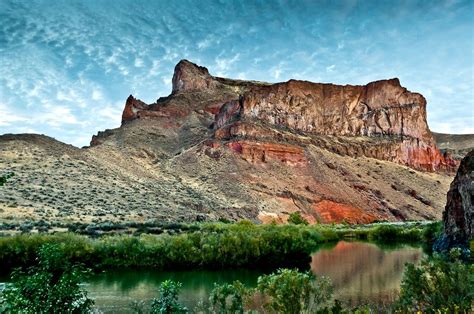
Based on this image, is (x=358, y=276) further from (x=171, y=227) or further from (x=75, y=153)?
(x=75, y=153)

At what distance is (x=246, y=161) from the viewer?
85750 mm

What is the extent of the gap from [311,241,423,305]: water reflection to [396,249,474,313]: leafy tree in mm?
9665

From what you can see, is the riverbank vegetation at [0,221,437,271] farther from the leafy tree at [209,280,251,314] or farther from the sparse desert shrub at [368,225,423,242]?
the sparse desert shrub at [368,225,423,242]

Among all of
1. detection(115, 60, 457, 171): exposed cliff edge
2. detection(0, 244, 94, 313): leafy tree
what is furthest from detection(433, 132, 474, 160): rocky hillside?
detection(0, 244, 94, 313): leafy tree

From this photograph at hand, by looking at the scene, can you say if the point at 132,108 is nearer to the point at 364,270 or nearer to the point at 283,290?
the point at 364,270

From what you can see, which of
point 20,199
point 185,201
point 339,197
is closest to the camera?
point 20,199

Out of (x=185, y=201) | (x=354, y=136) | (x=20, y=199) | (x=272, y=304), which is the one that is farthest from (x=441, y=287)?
(x=354, y=136)

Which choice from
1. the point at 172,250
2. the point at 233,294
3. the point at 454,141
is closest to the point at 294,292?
the point at 233,294

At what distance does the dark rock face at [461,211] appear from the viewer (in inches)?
1401

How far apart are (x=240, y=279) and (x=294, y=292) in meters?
19.0

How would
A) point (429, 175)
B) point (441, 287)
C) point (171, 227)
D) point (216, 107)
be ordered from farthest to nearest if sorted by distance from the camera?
1. point (216, 107)
2. point (429, 175)
3. point (171, 227)
4. point (441, 287)

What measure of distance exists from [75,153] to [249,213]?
2678 cm

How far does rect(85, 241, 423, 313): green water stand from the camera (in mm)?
21422

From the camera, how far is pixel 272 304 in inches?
408
